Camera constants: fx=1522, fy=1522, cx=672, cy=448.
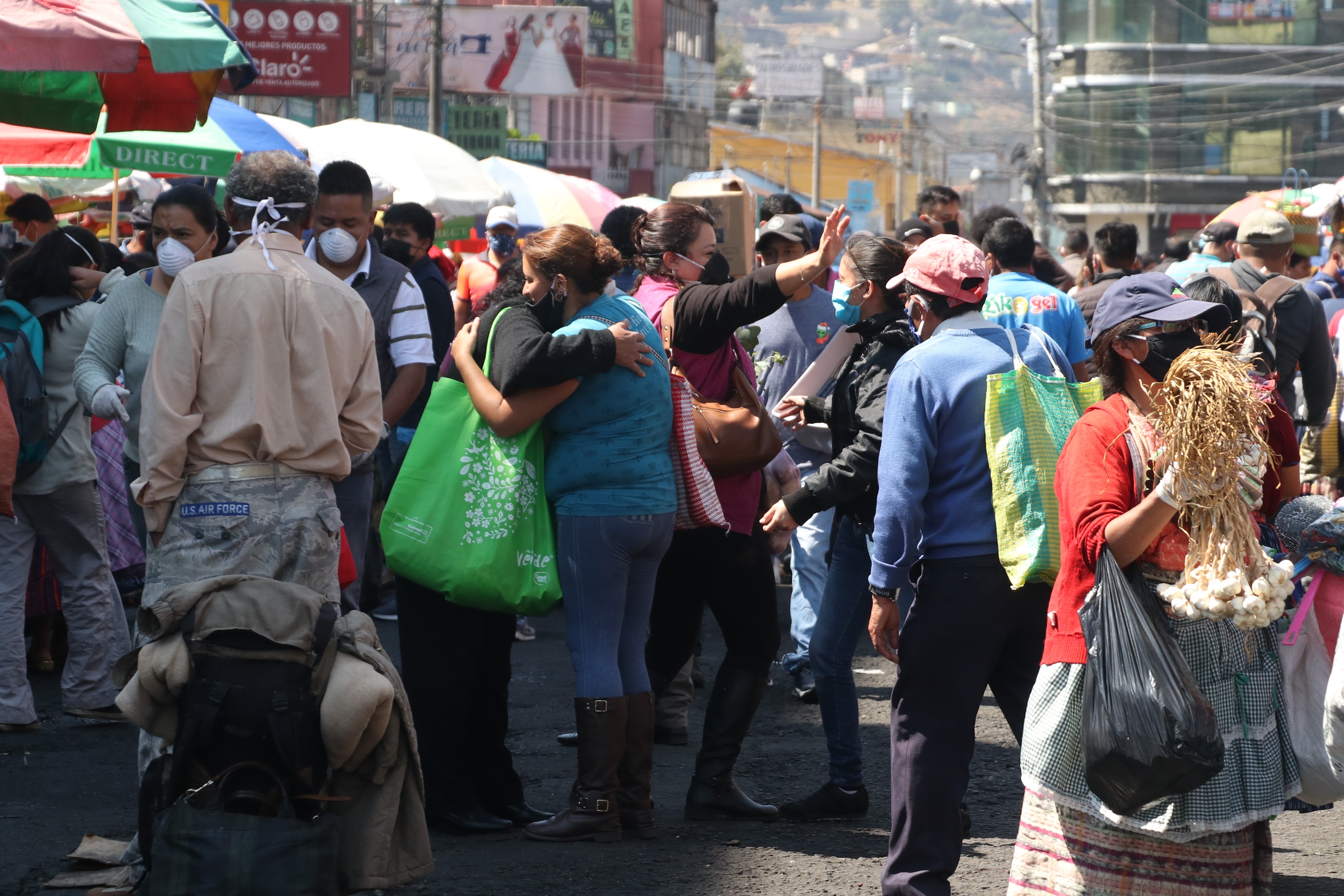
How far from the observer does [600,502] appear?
4691 mm

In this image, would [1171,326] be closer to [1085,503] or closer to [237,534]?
[1085,503]

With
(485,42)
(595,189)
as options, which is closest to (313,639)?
(595,189)

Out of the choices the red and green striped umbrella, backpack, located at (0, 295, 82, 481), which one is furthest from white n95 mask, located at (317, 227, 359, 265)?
backpack, located at (0, 295, 82, 481)

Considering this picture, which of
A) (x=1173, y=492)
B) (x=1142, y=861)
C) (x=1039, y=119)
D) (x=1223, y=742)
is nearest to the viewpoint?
(x=1173, y=492)

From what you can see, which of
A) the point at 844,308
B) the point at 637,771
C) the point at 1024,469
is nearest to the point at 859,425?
the point at 1024,469

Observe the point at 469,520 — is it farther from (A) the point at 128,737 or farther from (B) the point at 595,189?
(B) the point at 595,189

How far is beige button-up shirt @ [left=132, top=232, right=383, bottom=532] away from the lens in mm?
4180

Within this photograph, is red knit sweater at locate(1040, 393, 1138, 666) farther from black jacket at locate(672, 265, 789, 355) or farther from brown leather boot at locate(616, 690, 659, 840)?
brown leather boot at locate(616, 690, 659, 840)

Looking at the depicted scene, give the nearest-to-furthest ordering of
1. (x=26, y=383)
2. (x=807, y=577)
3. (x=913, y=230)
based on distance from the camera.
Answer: (x=26, y=383)
(x=807, y=577)
(x=913, y=230)

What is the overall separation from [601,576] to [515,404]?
1.95 ft

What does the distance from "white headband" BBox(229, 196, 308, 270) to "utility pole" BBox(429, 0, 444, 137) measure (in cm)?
2517

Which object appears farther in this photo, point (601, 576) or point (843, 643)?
point (843, 643)

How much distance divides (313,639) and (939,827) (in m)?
1.72

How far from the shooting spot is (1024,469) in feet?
13.0
